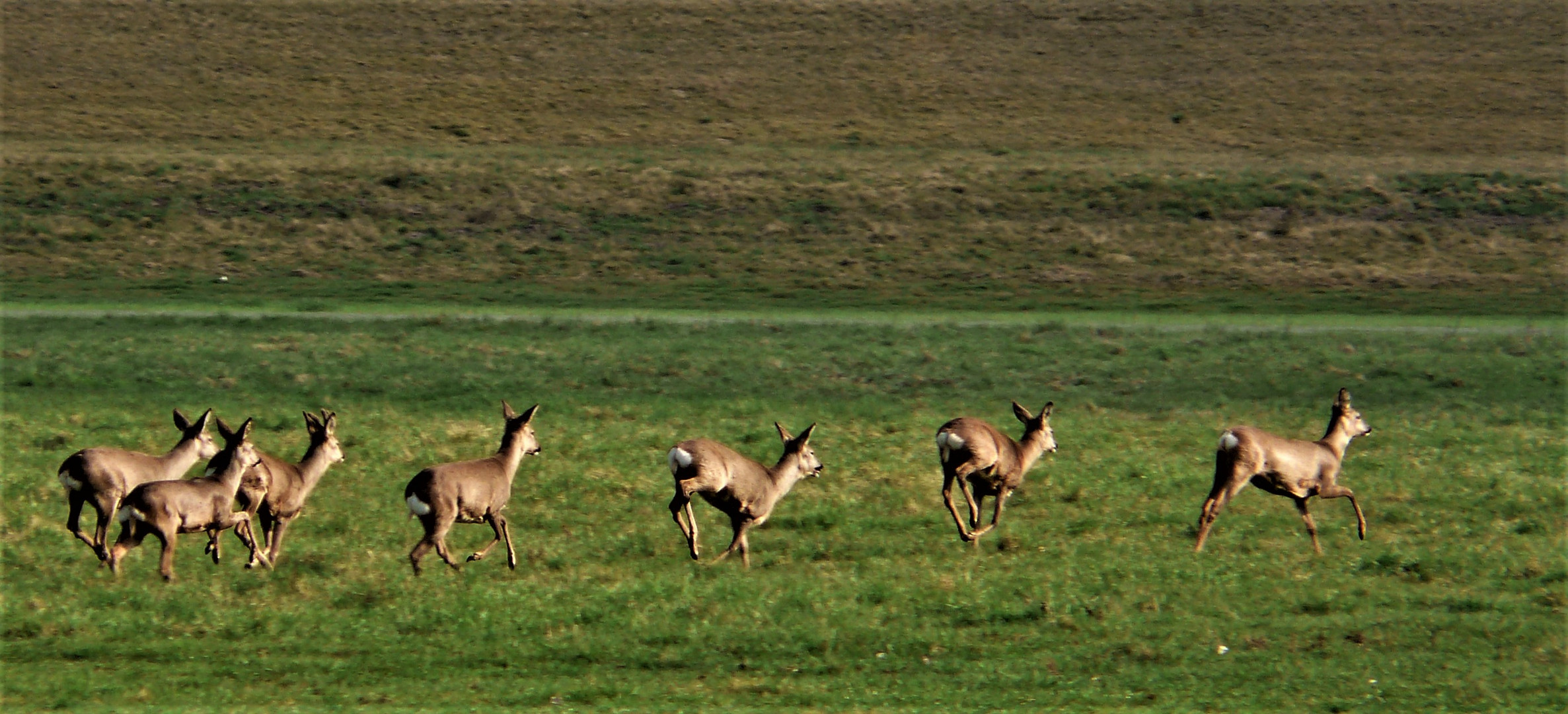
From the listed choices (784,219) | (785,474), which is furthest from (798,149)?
(785,474)

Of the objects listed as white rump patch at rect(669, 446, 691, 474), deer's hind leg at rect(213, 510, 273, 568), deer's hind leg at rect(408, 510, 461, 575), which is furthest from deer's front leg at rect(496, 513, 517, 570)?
deer's hind leg at rect(213, 510, 273, 568)

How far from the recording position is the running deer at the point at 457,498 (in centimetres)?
1468

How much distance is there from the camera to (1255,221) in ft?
160

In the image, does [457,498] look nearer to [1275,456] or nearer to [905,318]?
[1275,456]

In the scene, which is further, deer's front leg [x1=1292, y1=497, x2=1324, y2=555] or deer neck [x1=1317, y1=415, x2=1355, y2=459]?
deer neck [x1=1317, y1=415, x2=1355, y2=459]

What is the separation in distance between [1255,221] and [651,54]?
28241 millimetres

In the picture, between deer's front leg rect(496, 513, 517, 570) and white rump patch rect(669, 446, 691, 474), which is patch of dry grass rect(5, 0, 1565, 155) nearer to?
deer's front leg rect(496, 513, 517, 570)

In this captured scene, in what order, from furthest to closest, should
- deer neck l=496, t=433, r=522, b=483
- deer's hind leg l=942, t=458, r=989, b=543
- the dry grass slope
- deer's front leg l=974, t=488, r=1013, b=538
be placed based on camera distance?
the dry grass slope, deer's front leg l=974, t=488, r=1013, b=538, deer's hind leg l=942, t=458, r=989, b=543, deer neck l=496, t=433, r=522, b=483

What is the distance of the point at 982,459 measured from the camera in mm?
16344

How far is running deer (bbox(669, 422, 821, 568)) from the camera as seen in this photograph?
15.2m

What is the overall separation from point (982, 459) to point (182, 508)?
751 centimetres

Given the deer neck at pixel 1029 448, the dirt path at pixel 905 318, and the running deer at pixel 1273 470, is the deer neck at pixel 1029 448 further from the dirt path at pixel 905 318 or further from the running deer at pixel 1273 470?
the dirt path at pixel 905 318

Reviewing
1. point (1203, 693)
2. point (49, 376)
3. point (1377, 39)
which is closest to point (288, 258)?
point (49, 376)

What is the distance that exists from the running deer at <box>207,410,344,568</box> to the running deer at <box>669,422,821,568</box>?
11.8 feet
